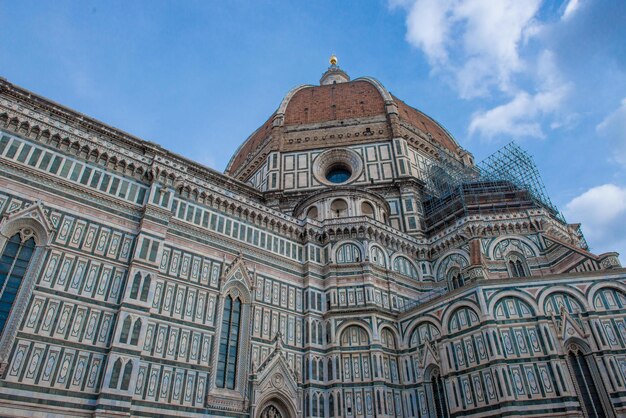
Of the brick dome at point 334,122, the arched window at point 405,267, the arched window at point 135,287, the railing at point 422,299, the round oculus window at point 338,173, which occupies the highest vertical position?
the brick dome at point 334,122

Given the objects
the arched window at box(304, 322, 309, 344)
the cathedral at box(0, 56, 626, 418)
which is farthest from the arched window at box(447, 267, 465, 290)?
the arched window at box(304, 322, 309, 344)

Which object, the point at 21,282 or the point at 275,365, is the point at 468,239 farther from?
the point at 21,282

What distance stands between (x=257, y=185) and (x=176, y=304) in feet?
58.9

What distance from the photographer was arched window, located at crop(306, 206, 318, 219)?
29.6 m

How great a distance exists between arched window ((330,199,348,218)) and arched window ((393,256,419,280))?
4610 mm

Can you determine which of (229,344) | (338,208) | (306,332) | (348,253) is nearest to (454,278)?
(348,253)

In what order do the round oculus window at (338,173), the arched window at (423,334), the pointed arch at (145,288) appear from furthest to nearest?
the round oculus window at (338,173), the arched window at (423,334), the pointed arch at (145,288)

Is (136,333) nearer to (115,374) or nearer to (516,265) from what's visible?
(115,374)

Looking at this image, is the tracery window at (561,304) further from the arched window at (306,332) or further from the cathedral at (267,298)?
the arched window at (306,332)

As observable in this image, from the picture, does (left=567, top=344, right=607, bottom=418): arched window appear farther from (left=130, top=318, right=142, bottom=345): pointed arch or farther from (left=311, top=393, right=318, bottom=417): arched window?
(left=130, top=318, right=142, bottom=345): pointed arch

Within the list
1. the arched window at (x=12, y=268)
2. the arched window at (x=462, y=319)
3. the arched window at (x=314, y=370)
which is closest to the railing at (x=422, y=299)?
the arched window at (x=462, y=319)

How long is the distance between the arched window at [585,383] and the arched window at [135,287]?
18740 mm

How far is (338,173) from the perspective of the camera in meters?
36.7

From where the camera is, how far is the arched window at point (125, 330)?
57.8ft
